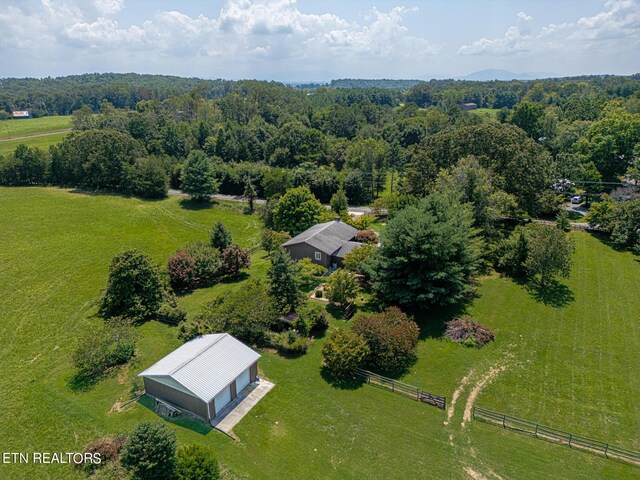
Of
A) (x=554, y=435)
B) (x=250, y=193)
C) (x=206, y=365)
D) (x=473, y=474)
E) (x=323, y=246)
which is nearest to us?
(x=473, y=474)

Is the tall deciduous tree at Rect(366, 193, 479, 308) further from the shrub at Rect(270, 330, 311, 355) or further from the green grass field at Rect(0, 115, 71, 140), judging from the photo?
the green grass field at Rect(0, 115, 71, 140)

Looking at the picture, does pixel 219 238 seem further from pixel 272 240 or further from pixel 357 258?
pixel 357 258

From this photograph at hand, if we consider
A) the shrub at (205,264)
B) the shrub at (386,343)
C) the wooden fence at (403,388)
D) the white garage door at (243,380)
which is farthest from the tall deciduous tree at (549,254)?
the shrub at (205,264)

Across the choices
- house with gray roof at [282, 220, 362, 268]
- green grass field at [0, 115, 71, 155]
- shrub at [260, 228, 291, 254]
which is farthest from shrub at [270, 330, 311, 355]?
green grass field at [0, 115, 71, 155]

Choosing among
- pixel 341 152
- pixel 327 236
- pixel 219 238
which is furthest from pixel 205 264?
→ pixel 341 152

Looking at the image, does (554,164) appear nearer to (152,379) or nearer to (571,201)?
(571,201)

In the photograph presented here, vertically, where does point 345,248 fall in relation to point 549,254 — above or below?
below
